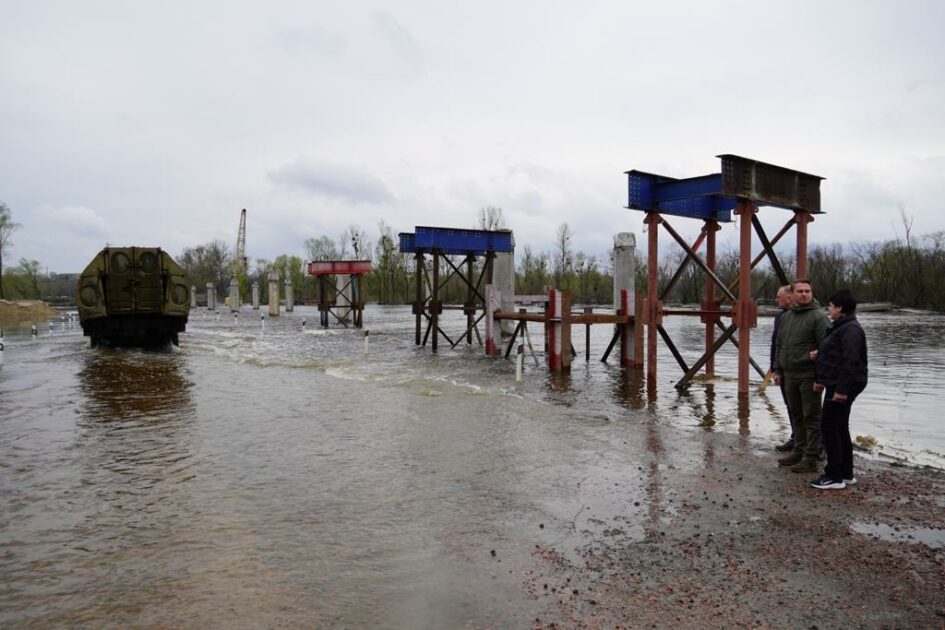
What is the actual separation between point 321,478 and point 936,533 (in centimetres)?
539

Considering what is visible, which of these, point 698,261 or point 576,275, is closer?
point 698,261

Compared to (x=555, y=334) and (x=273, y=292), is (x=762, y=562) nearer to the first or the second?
(x=555, y=334)

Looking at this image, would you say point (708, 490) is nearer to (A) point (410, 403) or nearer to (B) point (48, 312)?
(A) point (410, 403)

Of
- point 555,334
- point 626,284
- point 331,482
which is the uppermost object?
point 626,284

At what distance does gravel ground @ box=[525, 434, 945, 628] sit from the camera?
11.8 ft

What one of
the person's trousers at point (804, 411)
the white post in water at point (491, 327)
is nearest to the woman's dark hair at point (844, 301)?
the person's trousers at point (804, 411)

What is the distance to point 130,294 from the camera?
1933 cm

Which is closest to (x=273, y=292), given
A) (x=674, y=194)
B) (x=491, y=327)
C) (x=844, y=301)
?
(x=491, y=327)

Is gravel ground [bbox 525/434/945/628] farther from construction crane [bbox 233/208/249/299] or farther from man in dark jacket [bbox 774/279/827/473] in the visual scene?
construction crane [bbox 233/208/249/299]

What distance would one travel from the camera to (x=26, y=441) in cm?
802

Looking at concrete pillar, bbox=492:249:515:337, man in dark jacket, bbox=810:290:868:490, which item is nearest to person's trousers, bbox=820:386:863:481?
man in dark jacket, bbox=810:290:868:490

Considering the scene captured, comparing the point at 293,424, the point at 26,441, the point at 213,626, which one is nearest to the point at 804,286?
the point at 213,626

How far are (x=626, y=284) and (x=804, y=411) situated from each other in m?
11.4

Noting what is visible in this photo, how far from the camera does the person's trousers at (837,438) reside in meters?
5.79
